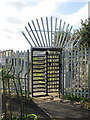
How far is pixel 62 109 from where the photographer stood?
4691 mm

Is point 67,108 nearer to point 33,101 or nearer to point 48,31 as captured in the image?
point 33,101

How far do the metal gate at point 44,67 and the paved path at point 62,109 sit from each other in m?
0.68

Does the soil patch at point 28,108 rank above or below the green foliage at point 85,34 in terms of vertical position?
below

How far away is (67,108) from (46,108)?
573mm

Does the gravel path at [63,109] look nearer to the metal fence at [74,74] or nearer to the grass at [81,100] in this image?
the grass at [81,100]

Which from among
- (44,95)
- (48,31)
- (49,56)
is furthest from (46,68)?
(48,31)

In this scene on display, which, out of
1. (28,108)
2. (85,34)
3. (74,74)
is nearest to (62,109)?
(28,108)

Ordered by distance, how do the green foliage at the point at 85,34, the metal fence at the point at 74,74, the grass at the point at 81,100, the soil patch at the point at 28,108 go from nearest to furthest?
1. the soil patch at the point at 28,108
2. the grass at the point at 81,100
3. the metal fence at the point at 74,74
4. the green foliage at the point at 85,34

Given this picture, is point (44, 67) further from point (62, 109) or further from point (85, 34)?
point (85, 34)

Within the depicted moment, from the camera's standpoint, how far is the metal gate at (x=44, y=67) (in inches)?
244

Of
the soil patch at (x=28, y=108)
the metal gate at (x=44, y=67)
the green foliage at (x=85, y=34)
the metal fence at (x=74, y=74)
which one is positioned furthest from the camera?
the green foliage at (x=85, y=34)

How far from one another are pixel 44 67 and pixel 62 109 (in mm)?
1983

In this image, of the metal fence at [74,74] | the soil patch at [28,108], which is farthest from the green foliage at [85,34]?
the soil patch at [28,108]

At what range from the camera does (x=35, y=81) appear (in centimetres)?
634
